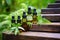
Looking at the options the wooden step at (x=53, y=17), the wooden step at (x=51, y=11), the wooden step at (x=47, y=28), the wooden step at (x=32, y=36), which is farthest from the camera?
the wooden step at (x=51, y=11)

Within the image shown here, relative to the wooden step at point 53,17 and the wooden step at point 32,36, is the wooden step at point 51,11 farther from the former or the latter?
the wooden step at point 32,36

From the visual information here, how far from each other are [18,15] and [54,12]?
0.69 m

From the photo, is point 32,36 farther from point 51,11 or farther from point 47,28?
point 51,11

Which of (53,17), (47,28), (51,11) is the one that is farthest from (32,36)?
(51,11)

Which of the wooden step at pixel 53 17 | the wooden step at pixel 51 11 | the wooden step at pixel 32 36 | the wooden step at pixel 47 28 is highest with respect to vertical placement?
the wooden step at pixel 51 11

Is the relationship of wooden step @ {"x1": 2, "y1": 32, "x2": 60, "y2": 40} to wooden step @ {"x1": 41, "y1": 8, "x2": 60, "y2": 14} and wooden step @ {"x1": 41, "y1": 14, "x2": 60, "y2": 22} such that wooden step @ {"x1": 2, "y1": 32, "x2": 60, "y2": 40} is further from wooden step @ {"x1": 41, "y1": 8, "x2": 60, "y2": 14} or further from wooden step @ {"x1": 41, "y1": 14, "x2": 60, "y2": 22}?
wooden step @ {"x1": 41, "y1": 8, "x2": 60, "y2": 14}

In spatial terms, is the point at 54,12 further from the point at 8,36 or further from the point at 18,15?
the point at 8,36

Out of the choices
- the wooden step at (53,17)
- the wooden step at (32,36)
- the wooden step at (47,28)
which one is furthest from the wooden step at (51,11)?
the wooden step at (32,36)

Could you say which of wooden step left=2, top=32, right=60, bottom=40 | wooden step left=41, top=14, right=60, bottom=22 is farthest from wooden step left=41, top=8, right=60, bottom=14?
wooden step left=2, top=32, right=60, bottom=40

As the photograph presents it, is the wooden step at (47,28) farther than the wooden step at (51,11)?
No

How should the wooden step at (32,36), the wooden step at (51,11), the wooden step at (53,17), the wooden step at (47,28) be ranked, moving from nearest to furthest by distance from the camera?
the wooden step at (32,36), the wooden step at (47,28), the wooden step at (53,17), the wooden step at (51,11)

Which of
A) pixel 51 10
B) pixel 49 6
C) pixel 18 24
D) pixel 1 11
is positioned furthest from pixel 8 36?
pixel 49 6

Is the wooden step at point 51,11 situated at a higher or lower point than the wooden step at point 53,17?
higher

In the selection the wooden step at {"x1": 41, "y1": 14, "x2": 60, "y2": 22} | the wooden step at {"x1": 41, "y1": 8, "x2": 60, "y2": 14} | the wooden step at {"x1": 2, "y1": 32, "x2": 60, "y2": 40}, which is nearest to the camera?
the wooden step at {"x1": 2, "y1": 32, "x2": 60, "y2": 40}
